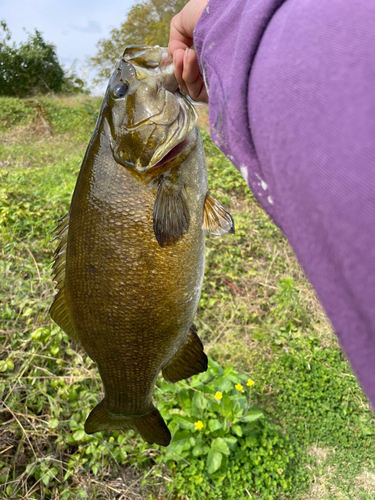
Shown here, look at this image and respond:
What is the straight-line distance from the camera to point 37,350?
285 centimetres

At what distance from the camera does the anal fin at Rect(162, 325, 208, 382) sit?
1722mm

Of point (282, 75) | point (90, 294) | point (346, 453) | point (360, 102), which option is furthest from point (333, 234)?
point (346, 453)

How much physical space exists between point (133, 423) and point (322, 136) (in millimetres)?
1704

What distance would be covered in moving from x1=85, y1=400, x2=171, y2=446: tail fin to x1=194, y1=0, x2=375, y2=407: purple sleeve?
1.43m

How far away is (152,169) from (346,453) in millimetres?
2635

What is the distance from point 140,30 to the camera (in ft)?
59.8

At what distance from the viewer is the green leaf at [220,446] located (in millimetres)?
2336

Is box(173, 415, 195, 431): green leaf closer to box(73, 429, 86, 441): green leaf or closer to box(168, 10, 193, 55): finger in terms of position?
box(73, 429, 86, 441): green leaf

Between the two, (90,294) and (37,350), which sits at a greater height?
(90,294)

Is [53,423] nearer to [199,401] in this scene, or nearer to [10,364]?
[10,364]

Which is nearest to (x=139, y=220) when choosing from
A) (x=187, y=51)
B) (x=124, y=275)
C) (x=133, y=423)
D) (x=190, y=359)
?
(x=124, y=275)

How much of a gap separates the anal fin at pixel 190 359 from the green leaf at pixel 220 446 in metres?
0.94

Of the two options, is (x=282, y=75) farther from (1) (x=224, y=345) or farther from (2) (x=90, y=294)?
(1) (x=224, y=345)

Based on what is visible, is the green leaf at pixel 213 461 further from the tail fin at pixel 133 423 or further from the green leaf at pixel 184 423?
the tail fin at pixel 133 423
